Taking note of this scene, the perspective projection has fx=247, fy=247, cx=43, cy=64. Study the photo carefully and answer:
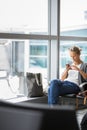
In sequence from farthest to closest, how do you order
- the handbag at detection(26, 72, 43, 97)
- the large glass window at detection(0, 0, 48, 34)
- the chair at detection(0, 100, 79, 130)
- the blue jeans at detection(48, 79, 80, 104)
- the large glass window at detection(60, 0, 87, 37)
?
the large glass window at detection(60, 0, 87, 37), the handbag at detection(26, 72, 43, 97), the large glass window at detection(0, 0, 48, 34), the blue jeans at detection(48, 79, 80, 104), the chair at detection(0, 100, 79, 130)

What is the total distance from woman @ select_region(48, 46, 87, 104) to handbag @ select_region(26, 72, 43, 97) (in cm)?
30

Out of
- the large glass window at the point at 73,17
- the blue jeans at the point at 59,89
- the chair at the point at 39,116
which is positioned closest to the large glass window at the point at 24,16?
the large glass window at the point at 73,17

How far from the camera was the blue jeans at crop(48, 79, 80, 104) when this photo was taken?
418 centimetres

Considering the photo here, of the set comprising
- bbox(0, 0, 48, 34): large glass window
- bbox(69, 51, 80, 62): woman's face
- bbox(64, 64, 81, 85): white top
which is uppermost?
bbox(0, 0, 48, 34): large glass window

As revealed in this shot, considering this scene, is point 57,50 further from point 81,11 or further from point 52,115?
point 52,115

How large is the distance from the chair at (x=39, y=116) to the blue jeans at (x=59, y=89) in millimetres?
3135

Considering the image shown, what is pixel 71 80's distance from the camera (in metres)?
4.51

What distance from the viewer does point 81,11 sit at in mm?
5242

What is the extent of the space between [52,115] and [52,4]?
4.12 metres

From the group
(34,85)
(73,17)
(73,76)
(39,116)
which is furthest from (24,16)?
(39,116)

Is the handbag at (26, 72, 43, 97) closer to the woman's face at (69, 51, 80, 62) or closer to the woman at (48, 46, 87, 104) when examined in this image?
the woman at (48, 46, 87, 104)

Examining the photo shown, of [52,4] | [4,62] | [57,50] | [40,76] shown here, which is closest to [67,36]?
[57,50]

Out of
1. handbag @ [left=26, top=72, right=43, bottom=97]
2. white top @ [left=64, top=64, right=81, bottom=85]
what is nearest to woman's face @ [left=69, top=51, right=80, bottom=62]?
white top @ [left=64, top=64, right=81, bottom=85]

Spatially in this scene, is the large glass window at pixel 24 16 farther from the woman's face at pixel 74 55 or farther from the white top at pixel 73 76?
the white top at pixel 73 76
